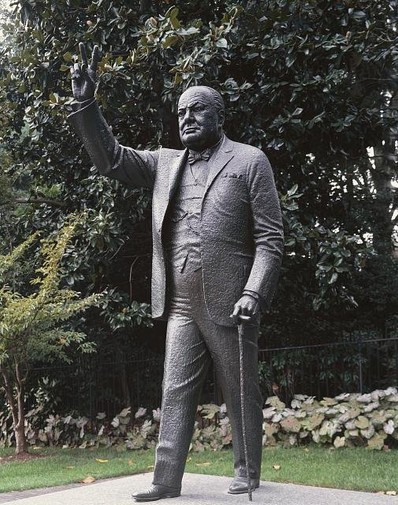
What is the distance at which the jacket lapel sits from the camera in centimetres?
419

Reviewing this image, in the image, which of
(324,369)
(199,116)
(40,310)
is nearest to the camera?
(199,116)

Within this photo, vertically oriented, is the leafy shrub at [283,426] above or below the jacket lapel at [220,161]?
below

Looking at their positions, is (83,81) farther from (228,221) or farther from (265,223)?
(265,223)

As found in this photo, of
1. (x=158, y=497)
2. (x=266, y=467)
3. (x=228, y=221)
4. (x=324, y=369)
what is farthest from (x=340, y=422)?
(x=228, y=221)

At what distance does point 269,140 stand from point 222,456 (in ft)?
12.6

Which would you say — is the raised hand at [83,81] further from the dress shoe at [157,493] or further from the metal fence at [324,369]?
the metal fence at [324,369]

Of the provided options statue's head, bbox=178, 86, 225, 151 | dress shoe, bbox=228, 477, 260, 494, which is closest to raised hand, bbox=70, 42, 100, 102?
statue's head, bbox=178, 86, 225, 151

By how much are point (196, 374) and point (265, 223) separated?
0.97m

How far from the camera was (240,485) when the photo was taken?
4.07 m

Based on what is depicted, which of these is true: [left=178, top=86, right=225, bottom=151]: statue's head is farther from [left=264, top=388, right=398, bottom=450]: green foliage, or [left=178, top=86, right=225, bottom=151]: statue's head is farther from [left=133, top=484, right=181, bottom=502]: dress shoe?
[left=264, top=388, right=398, bottom=450]: green foliage

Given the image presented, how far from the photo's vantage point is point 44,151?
9.92m

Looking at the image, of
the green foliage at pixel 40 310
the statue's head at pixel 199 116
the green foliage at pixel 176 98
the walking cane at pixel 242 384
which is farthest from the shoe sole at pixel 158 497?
the green foliage at pixel 40 310

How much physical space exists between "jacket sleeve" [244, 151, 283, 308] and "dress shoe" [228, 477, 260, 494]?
3.34 ft

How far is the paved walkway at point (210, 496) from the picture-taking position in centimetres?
389
